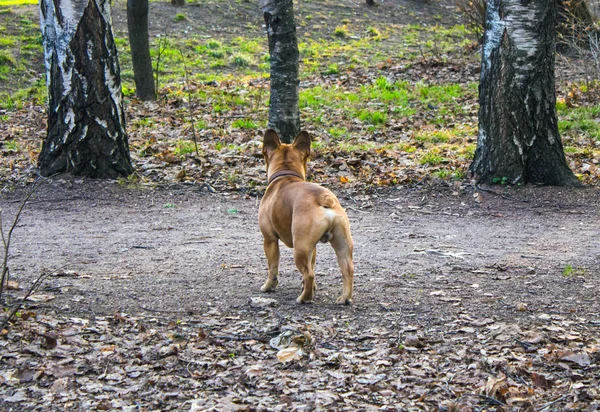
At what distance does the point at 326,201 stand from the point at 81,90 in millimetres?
5350

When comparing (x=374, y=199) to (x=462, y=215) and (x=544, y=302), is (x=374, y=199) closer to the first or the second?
(x=462, y=215)

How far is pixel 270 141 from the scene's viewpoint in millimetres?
6375

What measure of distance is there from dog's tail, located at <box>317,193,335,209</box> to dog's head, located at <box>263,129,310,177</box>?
90cm

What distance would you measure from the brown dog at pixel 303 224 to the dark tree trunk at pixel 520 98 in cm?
388

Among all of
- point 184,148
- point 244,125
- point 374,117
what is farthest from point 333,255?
point 374,117

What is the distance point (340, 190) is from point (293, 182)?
3.78m

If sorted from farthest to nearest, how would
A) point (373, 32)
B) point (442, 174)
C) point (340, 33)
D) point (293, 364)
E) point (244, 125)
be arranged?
point (373, 32)
point (340, 33)
point (244, 125)
point (442, 174)
point (293, 364)

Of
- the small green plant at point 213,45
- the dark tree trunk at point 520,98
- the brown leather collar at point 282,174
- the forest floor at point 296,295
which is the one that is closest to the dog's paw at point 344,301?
the forest floor at point 296,295

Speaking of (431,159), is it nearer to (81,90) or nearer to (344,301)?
(81,90)

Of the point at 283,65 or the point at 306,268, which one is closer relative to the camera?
the point at 306,268

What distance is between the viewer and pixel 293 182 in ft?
19.5

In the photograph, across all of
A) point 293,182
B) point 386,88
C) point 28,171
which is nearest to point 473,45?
point 386,88

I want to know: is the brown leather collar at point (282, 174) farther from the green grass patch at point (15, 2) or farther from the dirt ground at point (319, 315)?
the green grass patch at point (15, 2)

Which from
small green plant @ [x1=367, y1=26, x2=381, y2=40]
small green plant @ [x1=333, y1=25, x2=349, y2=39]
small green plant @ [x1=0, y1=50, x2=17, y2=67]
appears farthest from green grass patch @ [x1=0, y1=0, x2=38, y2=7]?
small green plant @ [x1=367, y1=26, x2=381, y2=40]
